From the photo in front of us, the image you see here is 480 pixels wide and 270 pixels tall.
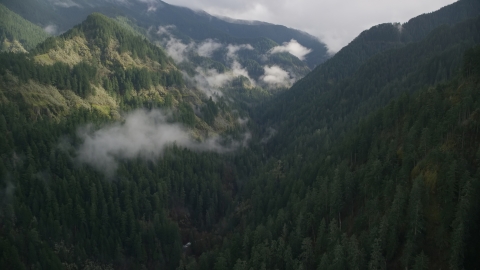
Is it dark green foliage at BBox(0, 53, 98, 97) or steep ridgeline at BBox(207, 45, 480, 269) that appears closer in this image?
steep ridgeline at BBox(207, 45, 480, 269)

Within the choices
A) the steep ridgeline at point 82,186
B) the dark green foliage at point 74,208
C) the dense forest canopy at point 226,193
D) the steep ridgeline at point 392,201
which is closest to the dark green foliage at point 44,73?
the steep ridgeline at point 82,186

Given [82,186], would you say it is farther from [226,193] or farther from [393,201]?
[393,201]

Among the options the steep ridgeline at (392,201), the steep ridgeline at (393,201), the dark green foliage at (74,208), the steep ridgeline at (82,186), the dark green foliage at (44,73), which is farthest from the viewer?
the dark green foliage at (44,73)

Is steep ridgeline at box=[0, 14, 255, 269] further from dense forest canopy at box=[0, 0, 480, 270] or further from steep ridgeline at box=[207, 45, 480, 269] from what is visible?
steep ridgeline at box=[207, 45, 480, 269]

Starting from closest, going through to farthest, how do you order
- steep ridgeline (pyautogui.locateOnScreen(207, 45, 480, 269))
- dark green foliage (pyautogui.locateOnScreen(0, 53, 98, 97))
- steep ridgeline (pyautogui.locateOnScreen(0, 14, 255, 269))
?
steep ridgeline (pyautogui.locateOnScreen(207, 45, 480, 269)) < steep ridgeline (pyautogui.locateOnScreen(0, 14, 255, 269)) < dark green foliage (pyautogui.locateOnScreen(0, 53, 98, 97))

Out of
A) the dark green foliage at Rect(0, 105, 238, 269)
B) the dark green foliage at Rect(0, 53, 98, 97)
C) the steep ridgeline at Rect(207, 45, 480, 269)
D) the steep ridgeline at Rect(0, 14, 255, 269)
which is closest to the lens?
the steep ridgeline at Rect(207, 45, 480, 269)

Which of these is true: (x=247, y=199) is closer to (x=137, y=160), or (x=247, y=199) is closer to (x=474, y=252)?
(x=137, y=160)

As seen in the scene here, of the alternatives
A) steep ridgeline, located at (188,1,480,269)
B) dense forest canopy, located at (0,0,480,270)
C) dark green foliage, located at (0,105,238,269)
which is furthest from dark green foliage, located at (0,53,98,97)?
steep ridgeline, located at (188,1,480,269)

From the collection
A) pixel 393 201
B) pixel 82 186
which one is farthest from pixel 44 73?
pixel 393 201

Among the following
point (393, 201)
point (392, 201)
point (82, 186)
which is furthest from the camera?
point (82, 186)

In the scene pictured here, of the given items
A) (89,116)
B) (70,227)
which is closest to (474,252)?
(70,227)

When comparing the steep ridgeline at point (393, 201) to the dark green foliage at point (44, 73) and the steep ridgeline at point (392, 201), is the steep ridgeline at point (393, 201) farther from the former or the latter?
the dark green foliage at point (44, 73)
